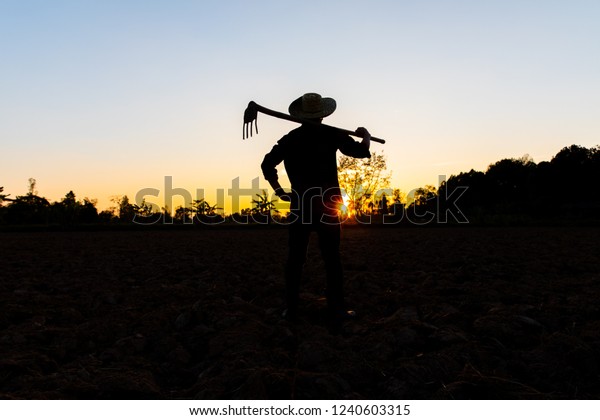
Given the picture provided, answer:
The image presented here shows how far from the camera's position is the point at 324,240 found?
146 inches

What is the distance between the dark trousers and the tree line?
31067mm

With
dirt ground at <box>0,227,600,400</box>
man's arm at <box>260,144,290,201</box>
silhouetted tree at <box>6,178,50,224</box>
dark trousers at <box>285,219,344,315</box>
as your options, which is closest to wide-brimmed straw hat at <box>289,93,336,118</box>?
man's arm at <box>260,144,290,201</box>

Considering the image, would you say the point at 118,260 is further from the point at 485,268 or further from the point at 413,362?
the point at 413,362

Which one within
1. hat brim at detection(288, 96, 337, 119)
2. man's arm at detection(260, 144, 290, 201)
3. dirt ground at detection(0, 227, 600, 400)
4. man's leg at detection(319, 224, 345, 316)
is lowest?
dirt ground at detection(0, 227, 600, 400)

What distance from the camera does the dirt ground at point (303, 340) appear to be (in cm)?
241

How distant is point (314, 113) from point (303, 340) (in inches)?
71.9

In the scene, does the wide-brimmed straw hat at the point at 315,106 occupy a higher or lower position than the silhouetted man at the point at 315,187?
higher

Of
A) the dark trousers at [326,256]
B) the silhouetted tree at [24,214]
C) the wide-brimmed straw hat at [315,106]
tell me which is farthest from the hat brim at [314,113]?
the silhouetted tree at [24,214]

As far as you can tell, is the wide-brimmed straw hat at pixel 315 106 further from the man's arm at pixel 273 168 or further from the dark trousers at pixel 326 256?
the dark trousers at pixel 326 256

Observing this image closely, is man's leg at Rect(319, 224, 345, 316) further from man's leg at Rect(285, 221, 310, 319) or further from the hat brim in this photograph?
the hat brim

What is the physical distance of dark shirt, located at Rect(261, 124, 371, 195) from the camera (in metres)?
3.69

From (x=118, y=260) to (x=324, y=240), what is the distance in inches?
257

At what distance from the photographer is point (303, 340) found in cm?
325

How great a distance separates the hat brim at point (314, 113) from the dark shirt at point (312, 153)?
3.6 inches
